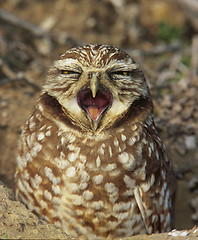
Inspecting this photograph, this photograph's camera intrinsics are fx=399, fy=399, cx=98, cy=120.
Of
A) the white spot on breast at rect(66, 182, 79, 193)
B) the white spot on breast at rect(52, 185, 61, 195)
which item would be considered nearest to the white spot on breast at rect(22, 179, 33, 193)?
the white spot on breast at rect(52, 185, 61, 195)

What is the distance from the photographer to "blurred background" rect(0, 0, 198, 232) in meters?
4.48

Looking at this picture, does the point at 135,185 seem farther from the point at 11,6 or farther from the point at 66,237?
the point at 11,6

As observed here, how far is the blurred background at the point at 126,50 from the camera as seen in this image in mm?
4484

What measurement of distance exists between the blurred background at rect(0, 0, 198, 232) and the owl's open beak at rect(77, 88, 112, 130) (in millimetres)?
659

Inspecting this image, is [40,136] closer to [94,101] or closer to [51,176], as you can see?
[51,176]

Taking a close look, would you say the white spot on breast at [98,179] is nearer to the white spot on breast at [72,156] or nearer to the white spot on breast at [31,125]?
the white spot on breast at [72,156]

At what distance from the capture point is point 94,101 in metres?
2.85

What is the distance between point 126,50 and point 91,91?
3.67 meters

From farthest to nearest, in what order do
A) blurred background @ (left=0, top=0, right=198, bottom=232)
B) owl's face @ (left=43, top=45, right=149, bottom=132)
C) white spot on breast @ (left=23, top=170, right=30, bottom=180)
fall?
1. blurred background @ (left=0, top=0, right=198, bottom=232)
2. white spot on breast @ (left=23, top=170, right=30, bottom=180)
3. owl's face @ (left=43, top=45, right=149, bottom=132)

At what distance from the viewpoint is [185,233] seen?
2.69m

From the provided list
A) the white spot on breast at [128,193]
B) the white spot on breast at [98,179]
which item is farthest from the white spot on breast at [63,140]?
the white spot on breast at [128,193]

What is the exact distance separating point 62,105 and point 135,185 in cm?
79

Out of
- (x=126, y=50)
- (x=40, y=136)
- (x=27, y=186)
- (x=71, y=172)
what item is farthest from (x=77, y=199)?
(x=126, y=50)

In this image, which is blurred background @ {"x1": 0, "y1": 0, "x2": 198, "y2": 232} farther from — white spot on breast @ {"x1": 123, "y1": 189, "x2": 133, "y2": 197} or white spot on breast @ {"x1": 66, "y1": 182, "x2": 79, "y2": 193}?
white spot on breast @ {"x1": 123, "y1": 189, "x2": 133, "y2": 197}
